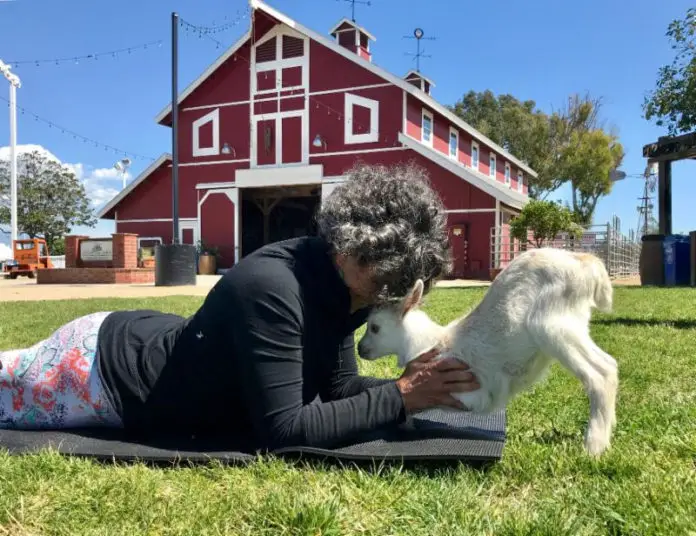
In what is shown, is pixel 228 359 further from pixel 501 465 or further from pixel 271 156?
pixel 271 156

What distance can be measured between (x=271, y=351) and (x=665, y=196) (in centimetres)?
1194

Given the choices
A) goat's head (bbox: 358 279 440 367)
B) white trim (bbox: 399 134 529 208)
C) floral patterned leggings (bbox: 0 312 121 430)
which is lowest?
floral patterned leggings (bbox: 0 312 121 430)

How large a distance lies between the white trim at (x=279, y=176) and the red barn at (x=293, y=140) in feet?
0.14

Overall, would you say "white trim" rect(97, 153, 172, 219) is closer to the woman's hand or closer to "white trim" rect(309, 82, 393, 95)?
"white trim" rect(309, 82, 393, 95)

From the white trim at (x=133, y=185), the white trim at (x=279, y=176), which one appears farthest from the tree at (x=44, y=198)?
the white trim at (x=279, y=176)

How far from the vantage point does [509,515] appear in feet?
6.48

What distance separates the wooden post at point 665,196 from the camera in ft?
37.4

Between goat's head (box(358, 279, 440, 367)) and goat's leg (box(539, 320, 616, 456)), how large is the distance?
585 millimetres

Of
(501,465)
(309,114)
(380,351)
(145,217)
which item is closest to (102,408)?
(380,351)

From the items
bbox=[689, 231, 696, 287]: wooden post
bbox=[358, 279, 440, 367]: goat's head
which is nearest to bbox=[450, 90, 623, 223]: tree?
bbox=[689, 231, 696, 287]: wooden post

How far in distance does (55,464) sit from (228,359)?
2.76 feet

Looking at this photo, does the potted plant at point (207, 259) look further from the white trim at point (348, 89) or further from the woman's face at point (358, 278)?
the woman's face at point (358, 278)

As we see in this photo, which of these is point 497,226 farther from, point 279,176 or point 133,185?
point 133,185

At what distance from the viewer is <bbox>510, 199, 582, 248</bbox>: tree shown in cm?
1747
